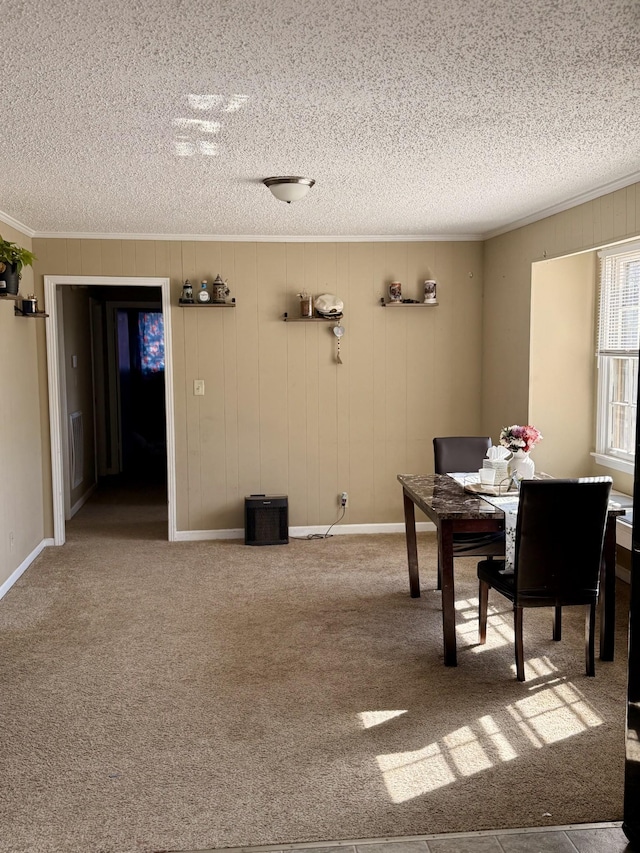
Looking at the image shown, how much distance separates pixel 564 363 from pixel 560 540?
7.66 ft

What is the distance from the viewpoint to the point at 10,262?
469cm

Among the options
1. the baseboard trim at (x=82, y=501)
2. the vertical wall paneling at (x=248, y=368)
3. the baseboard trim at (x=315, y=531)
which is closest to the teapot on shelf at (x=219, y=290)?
the vertical wall paneling at (x=248, y=368)

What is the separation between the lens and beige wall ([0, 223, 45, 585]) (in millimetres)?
5004

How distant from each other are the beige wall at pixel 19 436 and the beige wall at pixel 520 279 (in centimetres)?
360

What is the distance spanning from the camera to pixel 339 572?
211 inches

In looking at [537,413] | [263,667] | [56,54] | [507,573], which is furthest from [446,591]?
[56,54]

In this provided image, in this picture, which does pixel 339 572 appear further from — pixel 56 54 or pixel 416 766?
pixel 56 54

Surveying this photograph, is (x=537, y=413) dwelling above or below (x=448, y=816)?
above

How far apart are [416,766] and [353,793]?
0.97 feet

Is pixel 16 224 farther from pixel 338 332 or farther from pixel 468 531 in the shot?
pixel 468 531

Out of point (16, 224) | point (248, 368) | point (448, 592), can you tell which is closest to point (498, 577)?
point (448, 592)

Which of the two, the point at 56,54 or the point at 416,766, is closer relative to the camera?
the point at 56,54

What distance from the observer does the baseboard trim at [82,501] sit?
23.9 feet

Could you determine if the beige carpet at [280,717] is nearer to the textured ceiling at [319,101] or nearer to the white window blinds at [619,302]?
the white window blinds at [619,302]
